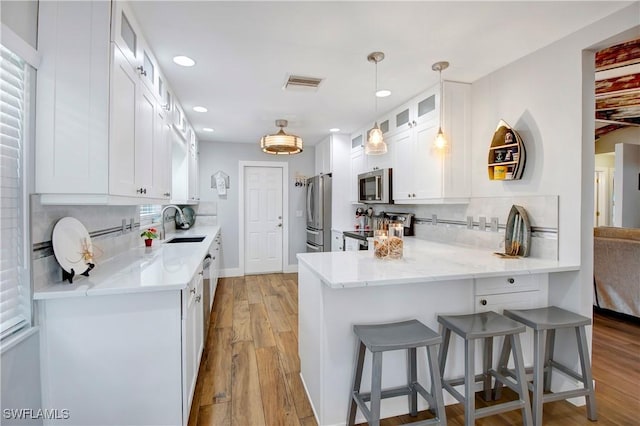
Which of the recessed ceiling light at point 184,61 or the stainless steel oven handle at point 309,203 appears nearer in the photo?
the recessed ceiling light at point 184,61

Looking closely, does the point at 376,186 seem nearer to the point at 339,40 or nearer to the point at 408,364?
the point at 339,40

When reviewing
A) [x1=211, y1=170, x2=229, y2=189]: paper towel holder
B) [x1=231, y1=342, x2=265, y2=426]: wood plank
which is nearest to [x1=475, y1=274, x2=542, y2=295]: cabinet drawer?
[x1=231, y1=342, x2=265, y2=426]: wood plank

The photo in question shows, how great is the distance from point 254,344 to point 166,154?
6.24 feet

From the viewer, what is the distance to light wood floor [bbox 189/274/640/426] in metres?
1.88

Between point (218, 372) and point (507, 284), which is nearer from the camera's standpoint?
point (507, 284)

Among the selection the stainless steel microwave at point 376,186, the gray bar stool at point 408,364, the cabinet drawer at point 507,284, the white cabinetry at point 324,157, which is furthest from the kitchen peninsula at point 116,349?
the white cabinetry at point 324,157

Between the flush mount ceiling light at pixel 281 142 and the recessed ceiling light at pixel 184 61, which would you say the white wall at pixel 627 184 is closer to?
the flush mount ceiling light at pixel 281 142

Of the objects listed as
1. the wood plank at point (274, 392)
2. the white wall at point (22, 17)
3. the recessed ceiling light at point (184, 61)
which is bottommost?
the wood plank at point (274, 392)

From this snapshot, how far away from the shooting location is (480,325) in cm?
173

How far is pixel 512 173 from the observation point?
240 centimetres

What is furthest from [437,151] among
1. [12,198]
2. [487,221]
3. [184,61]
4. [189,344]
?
[12,198]

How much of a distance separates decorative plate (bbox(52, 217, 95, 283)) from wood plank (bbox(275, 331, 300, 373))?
159 cm

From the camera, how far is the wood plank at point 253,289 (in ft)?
13.9

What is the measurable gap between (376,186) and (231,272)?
314 cm
